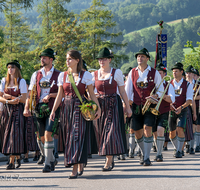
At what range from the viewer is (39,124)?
298 inches

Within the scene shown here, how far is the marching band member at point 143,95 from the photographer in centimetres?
788

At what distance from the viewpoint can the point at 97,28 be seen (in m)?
44.6

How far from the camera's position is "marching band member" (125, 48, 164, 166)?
788 cm

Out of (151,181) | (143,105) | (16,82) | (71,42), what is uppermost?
(71,42)

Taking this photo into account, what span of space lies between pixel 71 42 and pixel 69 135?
29.7 meters

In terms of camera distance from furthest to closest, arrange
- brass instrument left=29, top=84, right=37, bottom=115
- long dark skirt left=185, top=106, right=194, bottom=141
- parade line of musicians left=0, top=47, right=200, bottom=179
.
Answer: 1. long dark skirt left=185, top=106, right=194, bottom=141
2. brass instrument left=29, top=84, right=37, bottom=115
3. parade line of musicians left=0, top=47, right=200, bottom=179

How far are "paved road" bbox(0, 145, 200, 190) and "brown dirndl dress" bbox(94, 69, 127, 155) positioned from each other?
0.53 m


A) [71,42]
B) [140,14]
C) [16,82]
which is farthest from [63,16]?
[140,14]

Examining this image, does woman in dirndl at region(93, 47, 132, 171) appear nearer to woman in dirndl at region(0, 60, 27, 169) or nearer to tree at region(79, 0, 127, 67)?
woman in dirndl at region(0, 60, 27, 169)

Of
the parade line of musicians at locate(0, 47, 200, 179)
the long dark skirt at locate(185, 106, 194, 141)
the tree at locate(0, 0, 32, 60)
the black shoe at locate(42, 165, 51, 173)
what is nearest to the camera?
the parade line of musicians at locate(0, 47, 200, 179)

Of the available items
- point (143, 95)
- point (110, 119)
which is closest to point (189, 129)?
point (143, 95)

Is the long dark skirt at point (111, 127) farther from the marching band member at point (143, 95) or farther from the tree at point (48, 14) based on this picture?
the tree at point (48, 14)

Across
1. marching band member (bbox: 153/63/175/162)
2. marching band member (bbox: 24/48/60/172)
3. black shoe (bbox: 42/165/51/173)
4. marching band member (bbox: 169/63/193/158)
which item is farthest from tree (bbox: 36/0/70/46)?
black shoe (bbox: 42/165/51/173)

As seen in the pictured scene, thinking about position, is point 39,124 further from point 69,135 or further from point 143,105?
point 143,105
